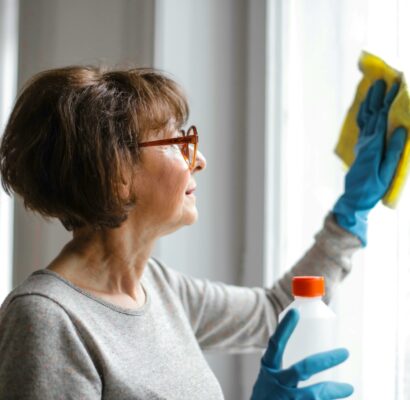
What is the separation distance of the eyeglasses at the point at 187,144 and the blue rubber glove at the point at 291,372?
310 millimetres

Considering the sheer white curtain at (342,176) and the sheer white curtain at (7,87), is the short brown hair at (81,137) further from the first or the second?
the sheer white curtain at (7,87)

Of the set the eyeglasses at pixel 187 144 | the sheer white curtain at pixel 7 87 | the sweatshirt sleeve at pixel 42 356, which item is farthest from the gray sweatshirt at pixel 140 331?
the sheer white curtain at pixel 7 87

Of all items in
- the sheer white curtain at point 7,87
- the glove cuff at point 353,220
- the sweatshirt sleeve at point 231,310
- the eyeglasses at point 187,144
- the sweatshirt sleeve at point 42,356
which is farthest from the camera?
the sheer white curtain at point 7,87

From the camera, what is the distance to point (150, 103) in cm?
100

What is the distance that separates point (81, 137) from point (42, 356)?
0.32m

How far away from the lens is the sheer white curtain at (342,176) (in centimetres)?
110

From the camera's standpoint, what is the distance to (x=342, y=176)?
4.09 ft

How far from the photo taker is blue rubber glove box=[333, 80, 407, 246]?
108 centimetres

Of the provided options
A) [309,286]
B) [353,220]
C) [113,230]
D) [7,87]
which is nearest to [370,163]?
[353,220]

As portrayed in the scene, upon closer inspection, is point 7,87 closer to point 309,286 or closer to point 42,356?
point 42,356

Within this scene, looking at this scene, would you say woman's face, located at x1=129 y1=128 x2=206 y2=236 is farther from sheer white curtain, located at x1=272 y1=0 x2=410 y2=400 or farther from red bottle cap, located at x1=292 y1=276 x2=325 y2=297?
sheer white curtain, located at x1=272 y1=0 x2=410 y2=400

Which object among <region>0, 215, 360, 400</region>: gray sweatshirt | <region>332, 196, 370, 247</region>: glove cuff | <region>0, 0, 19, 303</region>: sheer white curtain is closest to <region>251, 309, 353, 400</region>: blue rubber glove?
<region>0, 215, 360, 400</region>: gray sweatshirt

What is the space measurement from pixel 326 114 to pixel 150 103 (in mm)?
432

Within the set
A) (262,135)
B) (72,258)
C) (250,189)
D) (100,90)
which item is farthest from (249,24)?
(72,258)
